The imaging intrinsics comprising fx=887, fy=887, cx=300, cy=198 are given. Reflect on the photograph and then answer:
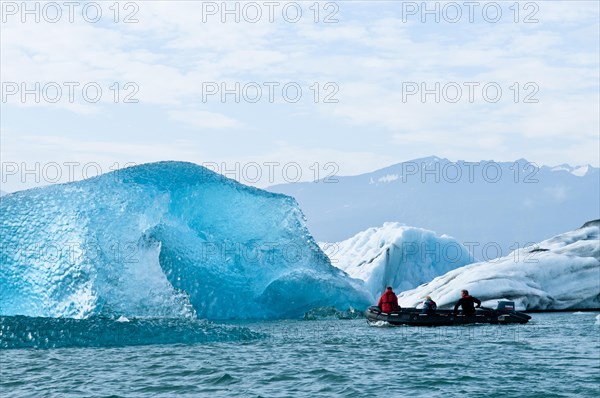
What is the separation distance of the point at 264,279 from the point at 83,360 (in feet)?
56.4

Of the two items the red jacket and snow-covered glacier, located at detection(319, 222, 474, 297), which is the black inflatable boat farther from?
snow-covered glacier, located at detection(319, 222, 474, 297)

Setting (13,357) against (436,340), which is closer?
(13,357)

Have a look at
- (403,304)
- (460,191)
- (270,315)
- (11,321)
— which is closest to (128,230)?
(270,315)

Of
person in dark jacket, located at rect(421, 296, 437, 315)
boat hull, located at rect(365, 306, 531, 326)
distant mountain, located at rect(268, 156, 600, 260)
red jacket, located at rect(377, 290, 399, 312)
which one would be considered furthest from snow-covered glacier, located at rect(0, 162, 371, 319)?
distant mountain, located at rect(268, 156, 600, 260)

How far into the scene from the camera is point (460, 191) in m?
167

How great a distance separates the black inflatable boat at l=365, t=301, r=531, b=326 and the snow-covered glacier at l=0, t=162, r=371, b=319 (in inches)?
223

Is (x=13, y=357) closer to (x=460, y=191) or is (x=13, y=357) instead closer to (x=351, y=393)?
(x=351, y=393)

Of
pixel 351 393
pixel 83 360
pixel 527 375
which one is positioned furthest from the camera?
pixel 83 360

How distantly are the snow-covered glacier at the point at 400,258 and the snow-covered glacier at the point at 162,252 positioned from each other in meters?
9.11

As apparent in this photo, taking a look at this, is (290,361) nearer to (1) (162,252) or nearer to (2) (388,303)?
(2) (388,303)

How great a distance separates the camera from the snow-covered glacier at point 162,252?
98.5ft

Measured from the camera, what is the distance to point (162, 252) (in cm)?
3209

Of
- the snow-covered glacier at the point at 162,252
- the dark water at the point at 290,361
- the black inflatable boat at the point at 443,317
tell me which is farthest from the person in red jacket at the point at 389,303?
the snow-covered glacier at the point at 162,252

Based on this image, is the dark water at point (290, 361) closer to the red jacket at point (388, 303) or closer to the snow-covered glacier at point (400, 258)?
the red jacket at point (388, 303)
